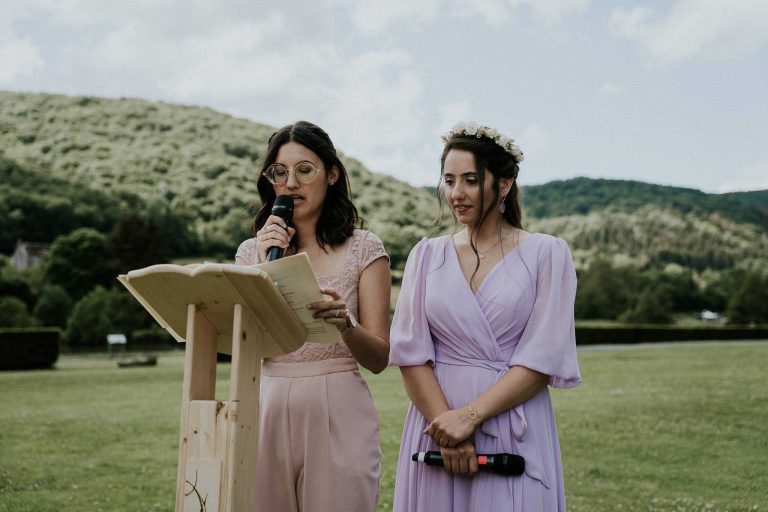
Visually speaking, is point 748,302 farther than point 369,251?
Yes

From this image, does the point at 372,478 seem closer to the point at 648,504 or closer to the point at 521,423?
the point at 521,423

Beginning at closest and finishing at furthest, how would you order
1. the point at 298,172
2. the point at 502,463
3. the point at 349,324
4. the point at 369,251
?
the point at 349,324 < the point at 502,463 < the point at 298,172 < the point at 369,251

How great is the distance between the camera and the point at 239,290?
251 cm

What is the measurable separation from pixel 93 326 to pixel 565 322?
52.8 metres

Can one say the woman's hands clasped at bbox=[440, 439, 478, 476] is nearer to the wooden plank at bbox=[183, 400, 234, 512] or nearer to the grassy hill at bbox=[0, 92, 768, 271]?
the wooden plank at bbox=[183, 400, 234, 512]

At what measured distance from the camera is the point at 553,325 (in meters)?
3.22

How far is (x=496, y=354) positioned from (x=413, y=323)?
1.31 feet

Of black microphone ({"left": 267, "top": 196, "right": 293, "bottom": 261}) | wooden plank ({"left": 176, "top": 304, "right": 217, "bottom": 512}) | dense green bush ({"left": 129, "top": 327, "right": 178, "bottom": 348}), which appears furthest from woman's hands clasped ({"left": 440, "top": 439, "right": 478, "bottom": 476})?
dense green bush ({"left": 129, "top": 327, "right": 178, "bottom": 348})

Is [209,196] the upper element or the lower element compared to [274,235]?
upper

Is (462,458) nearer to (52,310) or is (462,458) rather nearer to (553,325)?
(553,325)

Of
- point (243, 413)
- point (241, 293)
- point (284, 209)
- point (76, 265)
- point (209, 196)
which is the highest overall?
point (209, 196)

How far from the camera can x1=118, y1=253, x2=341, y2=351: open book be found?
8.02 feet

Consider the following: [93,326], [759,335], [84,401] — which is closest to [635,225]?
[759,335]

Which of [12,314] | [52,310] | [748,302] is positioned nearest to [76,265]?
[52,310]
